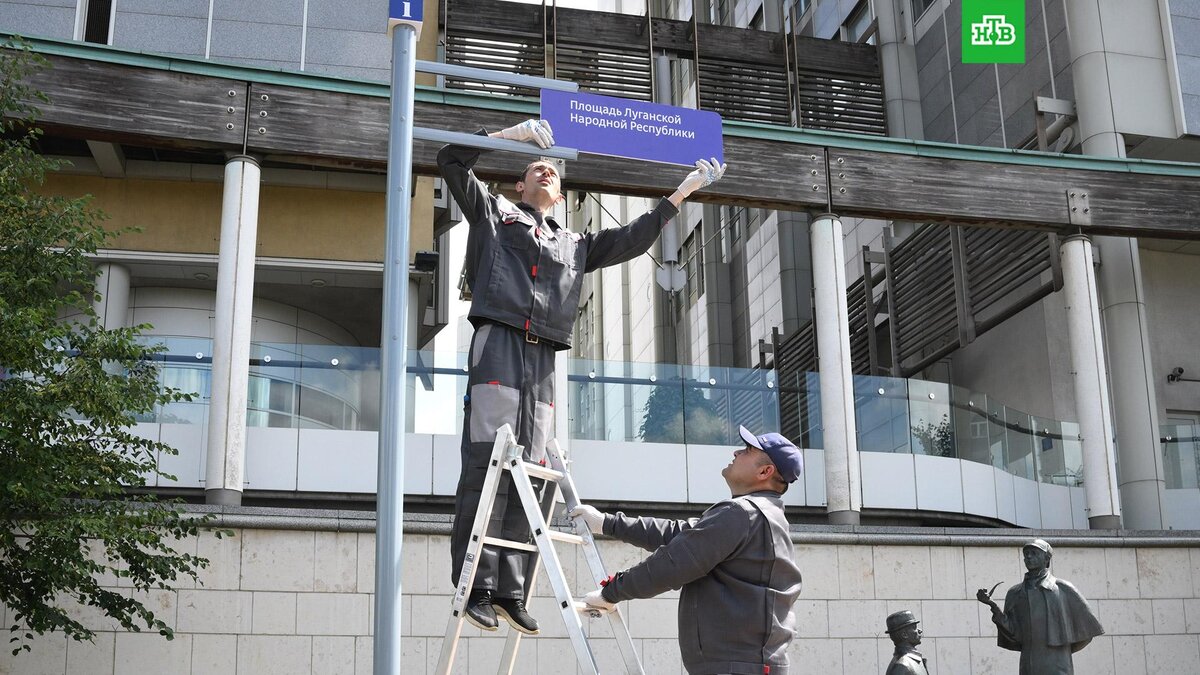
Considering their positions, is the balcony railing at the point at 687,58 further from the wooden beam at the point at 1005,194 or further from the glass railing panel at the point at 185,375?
the glass railing panel at the point at 185,375

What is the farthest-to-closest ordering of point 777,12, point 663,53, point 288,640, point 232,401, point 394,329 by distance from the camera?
point 777,12 → point 663,53 → point 232,401 → point 288,640 → point 394,329

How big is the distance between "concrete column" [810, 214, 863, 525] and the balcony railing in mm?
7346

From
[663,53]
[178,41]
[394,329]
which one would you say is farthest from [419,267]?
[394,329]

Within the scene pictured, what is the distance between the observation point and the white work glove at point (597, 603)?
6359 millimetres

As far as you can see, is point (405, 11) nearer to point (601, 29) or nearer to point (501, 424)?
point (501, 424)

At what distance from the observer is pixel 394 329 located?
7.06 meters

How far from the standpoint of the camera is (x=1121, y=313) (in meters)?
18.6

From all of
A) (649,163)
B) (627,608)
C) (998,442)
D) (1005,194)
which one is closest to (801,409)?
(998,442)

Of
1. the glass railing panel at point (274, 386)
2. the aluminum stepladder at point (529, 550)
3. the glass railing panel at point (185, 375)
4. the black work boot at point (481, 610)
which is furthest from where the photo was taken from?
the glass railing panel at point (274, 386)

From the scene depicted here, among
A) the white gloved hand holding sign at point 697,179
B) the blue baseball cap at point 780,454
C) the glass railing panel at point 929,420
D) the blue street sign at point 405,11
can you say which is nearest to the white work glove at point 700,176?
the white gloved hand holding sign at point 697,179

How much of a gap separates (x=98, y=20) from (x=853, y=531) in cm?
1197

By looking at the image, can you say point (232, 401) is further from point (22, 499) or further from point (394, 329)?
point (394, 329)

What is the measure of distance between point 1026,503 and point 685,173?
5.58 meters

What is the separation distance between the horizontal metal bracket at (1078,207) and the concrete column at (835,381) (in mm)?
2921
